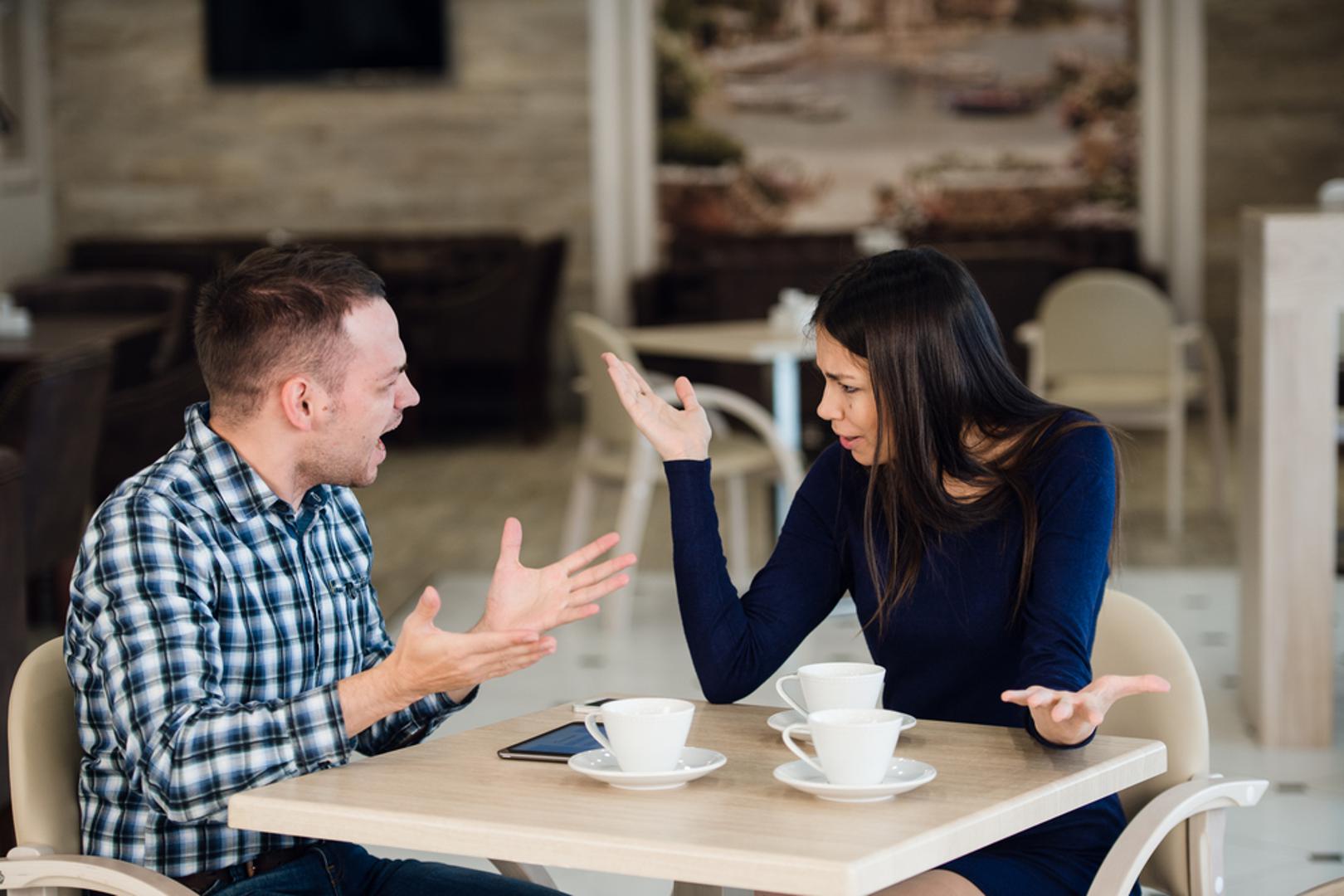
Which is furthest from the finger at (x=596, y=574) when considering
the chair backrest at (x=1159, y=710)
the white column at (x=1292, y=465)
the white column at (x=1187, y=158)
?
the white column at (x=1187, y=158)

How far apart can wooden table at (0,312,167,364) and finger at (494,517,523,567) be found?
2.97 metres

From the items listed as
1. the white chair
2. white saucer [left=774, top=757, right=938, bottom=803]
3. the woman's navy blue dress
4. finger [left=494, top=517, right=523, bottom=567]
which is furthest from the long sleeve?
the white chair

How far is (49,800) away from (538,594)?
1.80ft

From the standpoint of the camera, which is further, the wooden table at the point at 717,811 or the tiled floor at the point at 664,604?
the tiled floor at the point at 664,604

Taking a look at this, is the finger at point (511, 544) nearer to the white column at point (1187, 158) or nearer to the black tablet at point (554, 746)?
the black tablet at point (554, 746)

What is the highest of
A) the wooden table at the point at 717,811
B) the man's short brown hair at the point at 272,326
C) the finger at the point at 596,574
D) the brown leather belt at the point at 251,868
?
the man's short brown hair at the point at 272,326

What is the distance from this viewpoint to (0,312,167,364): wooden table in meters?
4.73

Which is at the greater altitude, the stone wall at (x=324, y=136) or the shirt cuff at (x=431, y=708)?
the stone wall at (x=324, y=136)

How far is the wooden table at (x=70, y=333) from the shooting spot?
4727mm

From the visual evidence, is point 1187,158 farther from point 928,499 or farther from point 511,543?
point 511,543

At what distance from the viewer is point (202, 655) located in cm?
165

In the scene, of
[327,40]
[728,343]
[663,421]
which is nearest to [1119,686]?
[663,421]

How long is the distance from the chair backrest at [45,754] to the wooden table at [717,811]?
29 centimetres

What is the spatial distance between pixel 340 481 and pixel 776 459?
3152 mm
